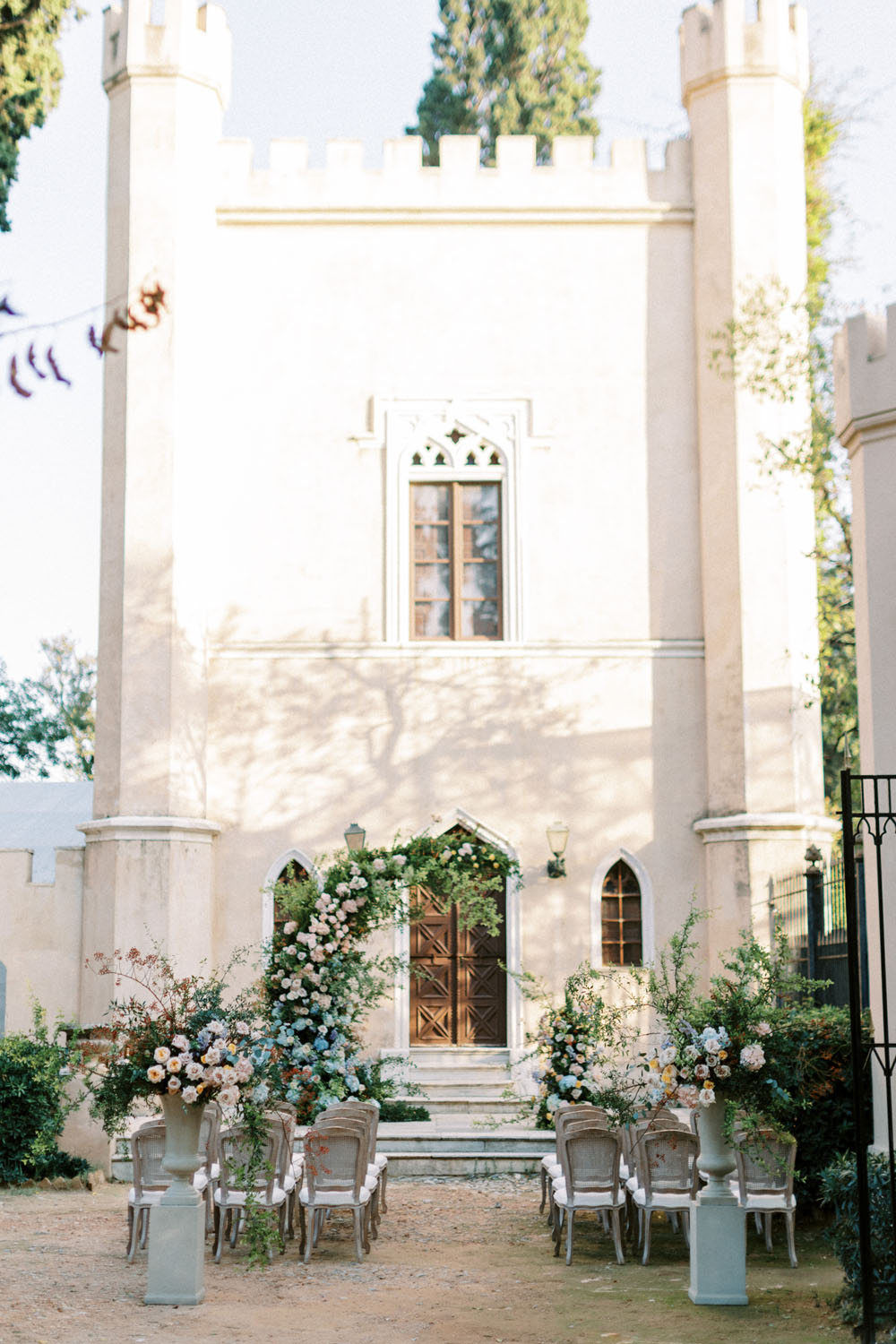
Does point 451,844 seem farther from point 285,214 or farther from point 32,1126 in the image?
point 285,214

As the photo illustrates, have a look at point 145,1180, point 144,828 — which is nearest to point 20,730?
point 144,828

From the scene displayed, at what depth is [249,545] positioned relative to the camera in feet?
57.3

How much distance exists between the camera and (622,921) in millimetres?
16984

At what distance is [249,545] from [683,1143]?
9527mm

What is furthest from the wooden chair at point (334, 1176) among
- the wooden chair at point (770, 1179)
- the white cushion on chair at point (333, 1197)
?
the wooden chair at point (770, 1179)

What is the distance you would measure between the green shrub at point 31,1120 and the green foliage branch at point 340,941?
195 centimetres

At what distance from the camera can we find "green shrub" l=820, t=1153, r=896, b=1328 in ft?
24.3

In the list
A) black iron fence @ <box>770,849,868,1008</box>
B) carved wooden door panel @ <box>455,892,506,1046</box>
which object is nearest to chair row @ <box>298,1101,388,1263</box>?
black iron fence @ <box>770,849,868,1008</box>

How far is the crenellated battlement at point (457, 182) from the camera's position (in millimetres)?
17938

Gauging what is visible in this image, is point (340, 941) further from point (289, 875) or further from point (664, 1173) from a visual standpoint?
point (664, 1173)

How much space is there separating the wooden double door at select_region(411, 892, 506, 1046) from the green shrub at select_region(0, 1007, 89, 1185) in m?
4.64

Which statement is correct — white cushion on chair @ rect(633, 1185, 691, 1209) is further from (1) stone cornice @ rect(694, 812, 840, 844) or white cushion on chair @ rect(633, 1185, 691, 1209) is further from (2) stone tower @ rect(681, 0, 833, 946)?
(1) stone cornice @ rect(694, 812, 840, 844)

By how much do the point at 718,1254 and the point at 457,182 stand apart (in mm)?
13075

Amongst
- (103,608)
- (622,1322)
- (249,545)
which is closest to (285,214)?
(249,545)
